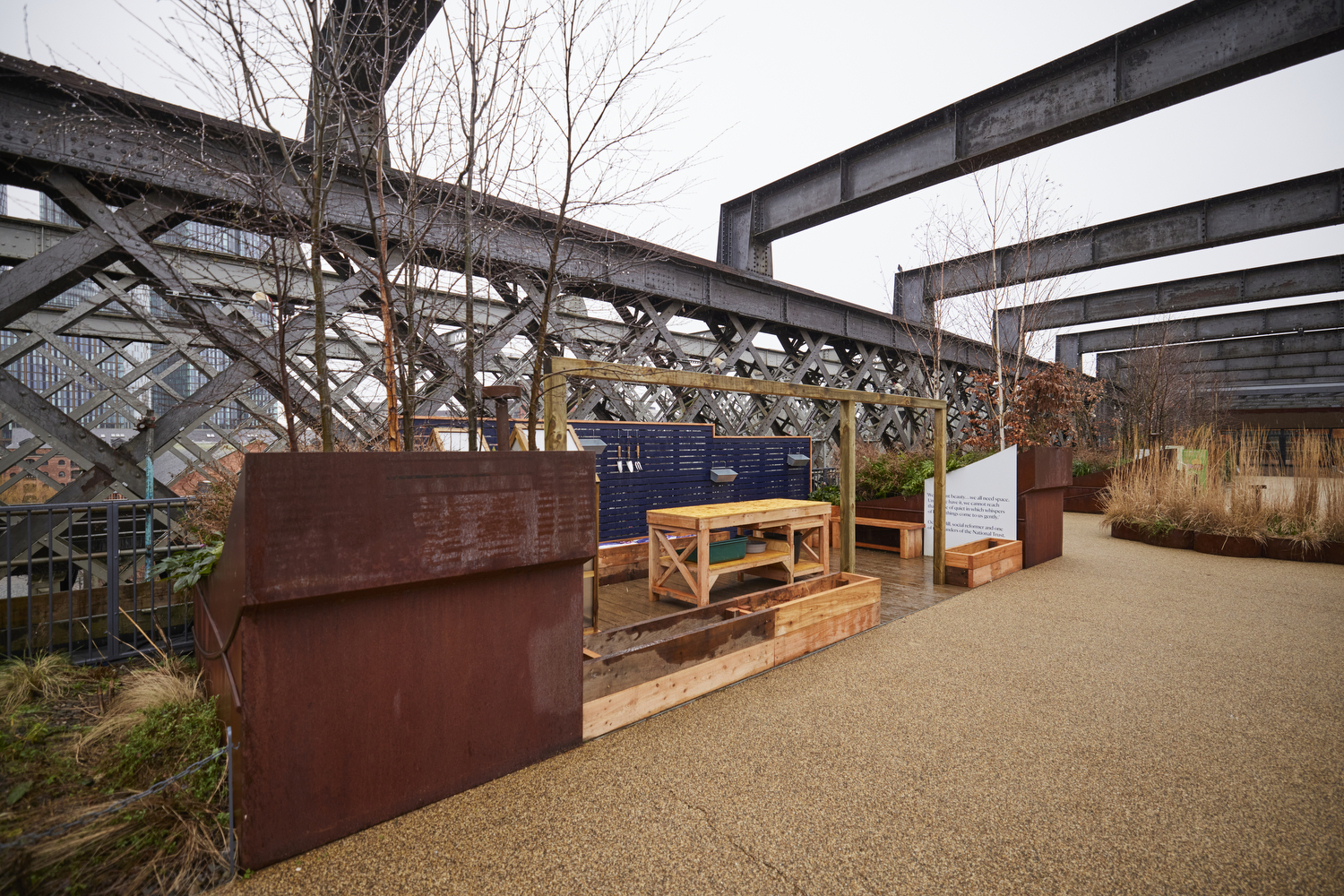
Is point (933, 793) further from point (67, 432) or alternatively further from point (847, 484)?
point (67, 432)

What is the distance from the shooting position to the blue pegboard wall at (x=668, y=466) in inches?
301

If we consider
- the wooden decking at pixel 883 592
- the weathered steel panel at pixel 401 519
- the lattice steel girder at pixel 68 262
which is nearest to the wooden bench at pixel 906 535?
the wooden decking at pixel 883 592

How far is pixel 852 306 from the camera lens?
11.8m


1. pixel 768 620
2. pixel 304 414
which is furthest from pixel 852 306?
pixel 304 414

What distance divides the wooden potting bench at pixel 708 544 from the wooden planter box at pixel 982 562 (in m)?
1.37

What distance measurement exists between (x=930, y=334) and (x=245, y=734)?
1315 cm

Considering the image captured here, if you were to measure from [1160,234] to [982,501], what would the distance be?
277 inches

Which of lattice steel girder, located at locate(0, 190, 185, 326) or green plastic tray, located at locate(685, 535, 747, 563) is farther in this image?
green plastic tray, located at locate(685, 535, 747, 563)

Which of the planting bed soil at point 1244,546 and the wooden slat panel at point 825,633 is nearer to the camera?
the wooden slat panel at point 825,633

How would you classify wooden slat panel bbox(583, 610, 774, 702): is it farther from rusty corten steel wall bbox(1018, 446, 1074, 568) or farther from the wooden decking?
rusty corten steel wall bbox(1018, 446, 1074, 568)

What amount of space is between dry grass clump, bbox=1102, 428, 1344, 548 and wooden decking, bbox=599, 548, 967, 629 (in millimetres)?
4305

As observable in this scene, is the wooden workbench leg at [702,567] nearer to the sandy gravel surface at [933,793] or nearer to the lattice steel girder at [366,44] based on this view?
the sandy gravel surface at [933,793]

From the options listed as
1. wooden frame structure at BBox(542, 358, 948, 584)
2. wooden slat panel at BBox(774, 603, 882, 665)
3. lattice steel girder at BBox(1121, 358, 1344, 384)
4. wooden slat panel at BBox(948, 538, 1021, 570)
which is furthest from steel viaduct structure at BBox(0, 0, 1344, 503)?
lattice steel girder at BBox(1121, 358, 1344, 384)

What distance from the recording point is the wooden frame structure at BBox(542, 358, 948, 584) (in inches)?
123
